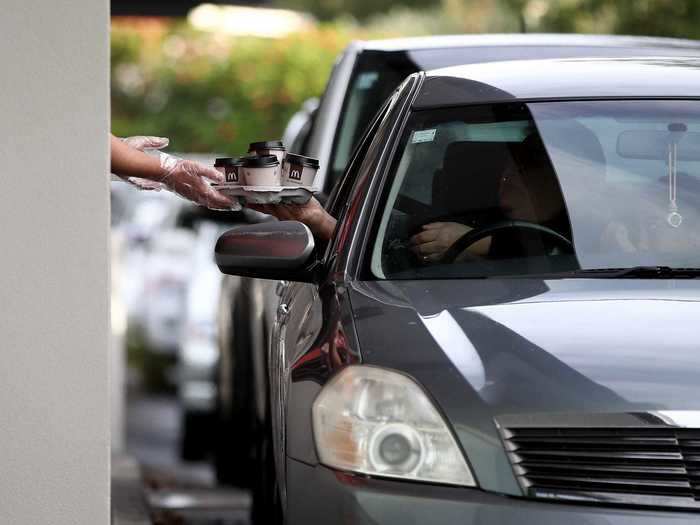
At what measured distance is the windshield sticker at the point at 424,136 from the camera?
4.80 meters

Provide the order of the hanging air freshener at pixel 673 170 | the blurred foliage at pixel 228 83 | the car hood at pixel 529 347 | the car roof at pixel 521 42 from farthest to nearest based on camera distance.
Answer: the blurred foliage at pixel 228 83 < the car roof at pixel 521 42 < the hanging air freshener at pixel 673 170 < the car hood at pixel 529 347

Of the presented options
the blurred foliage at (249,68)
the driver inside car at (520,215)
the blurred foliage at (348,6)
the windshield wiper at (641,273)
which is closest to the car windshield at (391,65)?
the driver inside car at (520,215)

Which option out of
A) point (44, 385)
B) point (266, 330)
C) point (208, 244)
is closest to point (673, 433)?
point (44, 385)

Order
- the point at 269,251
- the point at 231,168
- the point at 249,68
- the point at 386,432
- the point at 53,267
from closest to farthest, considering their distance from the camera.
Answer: the point at 386,432 < the point at 53,267 < the point at 269,251 < the point at 231,168 < the point at 249,68

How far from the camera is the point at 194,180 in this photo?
529 centimetres

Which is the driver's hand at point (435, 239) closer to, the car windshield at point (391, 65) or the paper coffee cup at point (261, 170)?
the paper coffee cup at point (261, 170)

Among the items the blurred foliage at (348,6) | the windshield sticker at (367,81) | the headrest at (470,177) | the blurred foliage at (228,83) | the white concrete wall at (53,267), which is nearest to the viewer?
the white concrete wall at (53,267)

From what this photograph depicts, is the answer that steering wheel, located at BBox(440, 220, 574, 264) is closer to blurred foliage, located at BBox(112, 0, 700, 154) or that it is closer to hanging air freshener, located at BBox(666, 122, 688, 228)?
hanging air freshener, located at BBox(666, 122, 688, 228)

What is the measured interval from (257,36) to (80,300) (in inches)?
851

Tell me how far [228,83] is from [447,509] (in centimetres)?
2148

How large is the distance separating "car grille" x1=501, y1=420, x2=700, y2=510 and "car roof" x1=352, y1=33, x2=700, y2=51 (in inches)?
139

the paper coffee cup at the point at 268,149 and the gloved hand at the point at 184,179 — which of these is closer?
the paper coffee cup at the point at 268,149

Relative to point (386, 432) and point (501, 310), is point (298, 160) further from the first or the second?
point (386, 432)

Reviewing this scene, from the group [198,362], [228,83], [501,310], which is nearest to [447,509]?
[501,310]
